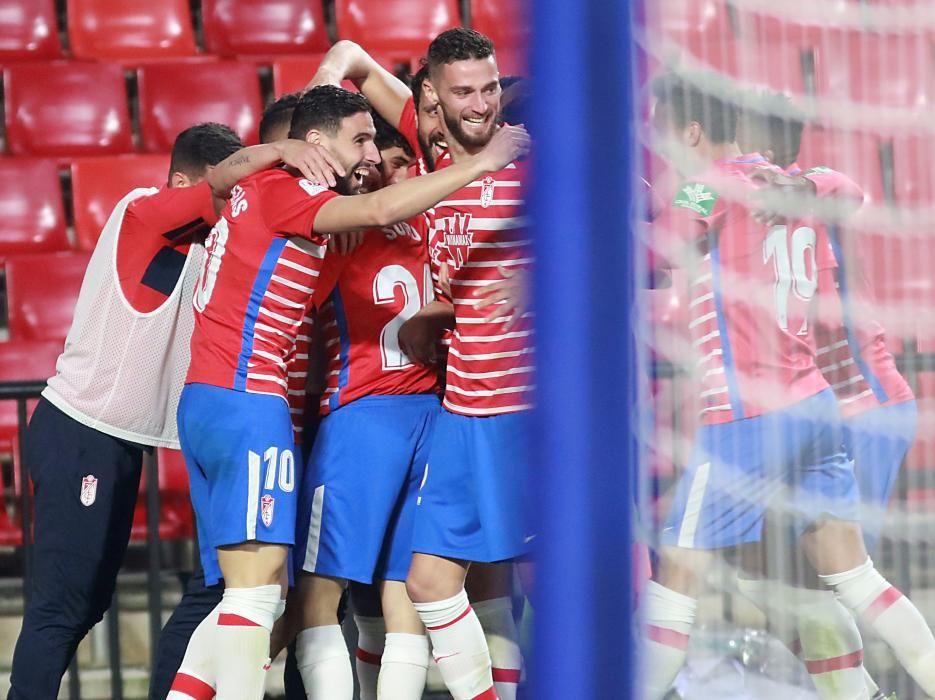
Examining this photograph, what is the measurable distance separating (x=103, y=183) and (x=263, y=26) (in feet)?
3.57

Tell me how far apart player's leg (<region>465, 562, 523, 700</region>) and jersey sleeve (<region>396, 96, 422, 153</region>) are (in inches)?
37.8

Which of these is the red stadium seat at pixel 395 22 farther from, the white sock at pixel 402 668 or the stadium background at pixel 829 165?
the stadium background at pixel 829 165

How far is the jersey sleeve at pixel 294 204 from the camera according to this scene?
2215 mm

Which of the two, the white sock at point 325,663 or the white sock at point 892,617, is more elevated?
the white sock at point 892,617

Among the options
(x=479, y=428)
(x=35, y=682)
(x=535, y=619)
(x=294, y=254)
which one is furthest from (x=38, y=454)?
(x=535, y=619)

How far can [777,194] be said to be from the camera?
1111mm

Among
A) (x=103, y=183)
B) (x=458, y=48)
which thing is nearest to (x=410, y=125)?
(x=458, y=48)

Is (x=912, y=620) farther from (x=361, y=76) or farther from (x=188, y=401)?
(x=361, y=76)

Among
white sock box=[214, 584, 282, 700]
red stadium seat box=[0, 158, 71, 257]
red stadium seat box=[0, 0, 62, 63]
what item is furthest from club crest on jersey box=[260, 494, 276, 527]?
red stadium seat box=[0, 0, 62, 63]

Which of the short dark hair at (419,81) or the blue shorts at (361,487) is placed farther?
the short dark hair at (419,81)

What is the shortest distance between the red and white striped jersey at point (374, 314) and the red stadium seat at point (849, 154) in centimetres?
146

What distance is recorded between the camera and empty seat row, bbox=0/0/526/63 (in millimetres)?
4973

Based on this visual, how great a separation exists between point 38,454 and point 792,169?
2.06 meters

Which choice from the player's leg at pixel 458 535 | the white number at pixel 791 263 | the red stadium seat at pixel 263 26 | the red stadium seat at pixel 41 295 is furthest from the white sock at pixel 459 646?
the red stadium seat at pixel 263 26
